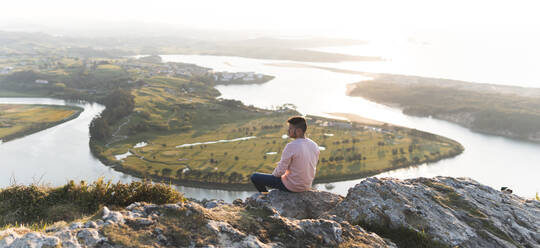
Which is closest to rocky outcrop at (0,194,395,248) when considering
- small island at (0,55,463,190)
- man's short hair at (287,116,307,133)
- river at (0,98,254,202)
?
man's short hair at (287,116,307,133)

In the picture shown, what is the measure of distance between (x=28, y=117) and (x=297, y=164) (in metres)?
99.9

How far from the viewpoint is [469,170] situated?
60438 millimetres

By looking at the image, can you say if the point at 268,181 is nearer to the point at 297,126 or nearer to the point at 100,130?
the point at 297,126

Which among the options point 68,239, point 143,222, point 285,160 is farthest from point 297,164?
point 68,239

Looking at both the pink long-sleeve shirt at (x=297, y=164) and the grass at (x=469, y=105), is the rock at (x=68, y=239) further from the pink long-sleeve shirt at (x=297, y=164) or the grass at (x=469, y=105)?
the grass at (x=469, y=105)

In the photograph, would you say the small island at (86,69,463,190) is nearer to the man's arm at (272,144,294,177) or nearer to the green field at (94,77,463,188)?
the green field at (94,77,463,188)

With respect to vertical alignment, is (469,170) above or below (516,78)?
below

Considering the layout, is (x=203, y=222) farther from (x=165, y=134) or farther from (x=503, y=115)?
(x=503, y=115)

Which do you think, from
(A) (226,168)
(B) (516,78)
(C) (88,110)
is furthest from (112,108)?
(B) (516,78)

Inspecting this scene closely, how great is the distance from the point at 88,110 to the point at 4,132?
27637 mm

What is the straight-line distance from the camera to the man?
7191mm

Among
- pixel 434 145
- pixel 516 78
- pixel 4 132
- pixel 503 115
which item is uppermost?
pixel 516 78

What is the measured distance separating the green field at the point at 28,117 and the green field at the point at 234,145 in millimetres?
18374

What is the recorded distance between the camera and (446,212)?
7453mm
